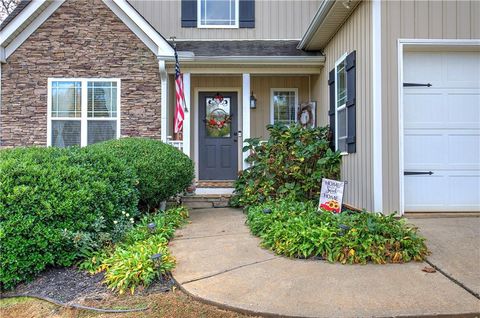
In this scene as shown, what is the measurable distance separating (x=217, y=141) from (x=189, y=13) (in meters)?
3.06

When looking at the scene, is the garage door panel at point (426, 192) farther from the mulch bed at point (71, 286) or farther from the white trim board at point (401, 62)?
the mulch bed at point (71, 286)

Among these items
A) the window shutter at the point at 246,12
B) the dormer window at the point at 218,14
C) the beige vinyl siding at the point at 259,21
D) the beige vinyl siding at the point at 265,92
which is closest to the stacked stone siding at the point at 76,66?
the beige vinyl siding at the point at 259,21

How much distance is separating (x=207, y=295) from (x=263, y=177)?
390cm

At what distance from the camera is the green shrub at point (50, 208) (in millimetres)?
3334

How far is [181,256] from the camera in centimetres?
379

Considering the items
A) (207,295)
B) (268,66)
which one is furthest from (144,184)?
(268,66)

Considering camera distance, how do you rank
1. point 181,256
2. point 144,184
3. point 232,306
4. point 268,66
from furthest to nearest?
point 268,66
point 144,184
point 181,256
point 232,306

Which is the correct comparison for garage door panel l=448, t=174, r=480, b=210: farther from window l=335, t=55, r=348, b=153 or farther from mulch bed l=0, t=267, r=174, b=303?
mulch bed l=0, t=267, r=174, b=303

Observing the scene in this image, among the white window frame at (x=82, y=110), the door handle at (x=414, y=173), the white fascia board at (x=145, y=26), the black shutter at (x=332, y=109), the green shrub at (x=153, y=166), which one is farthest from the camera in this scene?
the white window frame at (x=82, y=110)

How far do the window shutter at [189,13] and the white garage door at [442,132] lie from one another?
5294mm

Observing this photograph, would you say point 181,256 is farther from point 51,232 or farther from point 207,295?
point 51,232

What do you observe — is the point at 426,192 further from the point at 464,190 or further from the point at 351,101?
the point at 351,101

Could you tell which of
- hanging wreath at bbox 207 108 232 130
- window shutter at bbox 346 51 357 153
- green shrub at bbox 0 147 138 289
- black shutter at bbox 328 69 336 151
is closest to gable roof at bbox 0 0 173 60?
hanging wreath at bbox 207 108 232 130

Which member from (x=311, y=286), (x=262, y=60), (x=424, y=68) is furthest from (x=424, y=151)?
(x=262, y=60)
